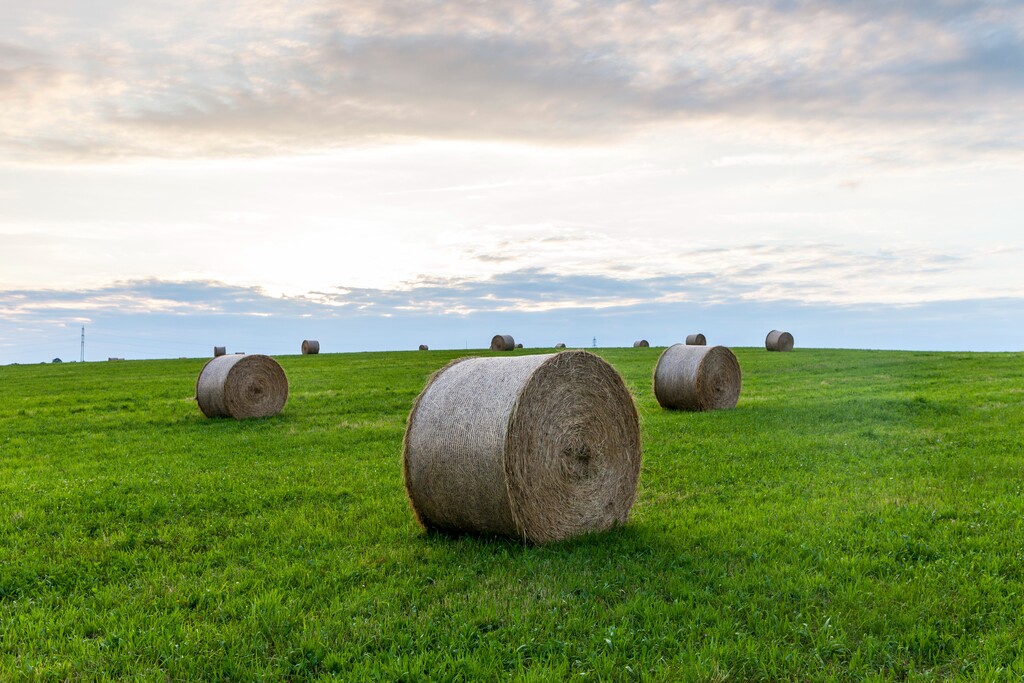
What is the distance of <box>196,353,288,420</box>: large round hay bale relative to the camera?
2383 cm

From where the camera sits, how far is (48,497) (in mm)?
12086

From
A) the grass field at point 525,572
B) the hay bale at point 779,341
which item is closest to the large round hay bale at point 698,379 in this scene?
the grass field at point 525,572

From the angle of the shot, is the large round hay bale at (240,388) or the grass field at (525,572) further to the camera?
the large round hay bale at (240,388)

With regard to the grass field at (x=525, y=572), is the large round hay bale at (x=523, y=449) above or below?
above

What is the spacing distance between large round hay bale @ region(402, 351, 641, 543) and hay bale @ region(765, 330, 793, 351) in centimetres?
4537

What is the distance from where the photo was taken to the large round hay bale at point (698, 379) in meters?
23.4

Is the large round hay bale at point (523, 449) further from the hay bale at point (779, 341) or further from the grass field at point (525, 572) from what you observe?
the hay bale at point (779, 341)

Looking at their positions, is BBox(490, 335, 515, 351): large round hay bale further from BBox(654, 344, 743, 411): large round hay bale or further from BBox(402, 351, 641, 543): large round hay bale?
BBox(402, 351, 641, 543): large round hay bale

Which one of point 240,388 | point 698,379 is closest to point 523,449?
point 698,379

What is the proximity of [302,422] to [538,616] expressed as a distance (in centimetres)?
1732

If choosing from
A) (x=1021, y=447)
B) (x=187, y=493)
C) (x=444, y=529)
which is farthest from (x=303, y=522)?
(x=1021, y=447)

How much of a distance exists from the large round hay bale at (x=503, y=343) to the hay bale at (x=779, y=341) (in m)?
18.9

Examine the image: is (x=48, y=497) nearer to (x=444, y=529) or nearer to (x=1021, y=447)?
(x=444, y=529)

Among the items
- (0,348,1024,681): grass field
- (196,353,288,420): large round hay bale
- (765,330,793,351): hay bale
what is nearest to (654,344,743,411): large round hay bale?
(0,348,1024,681): grass field
